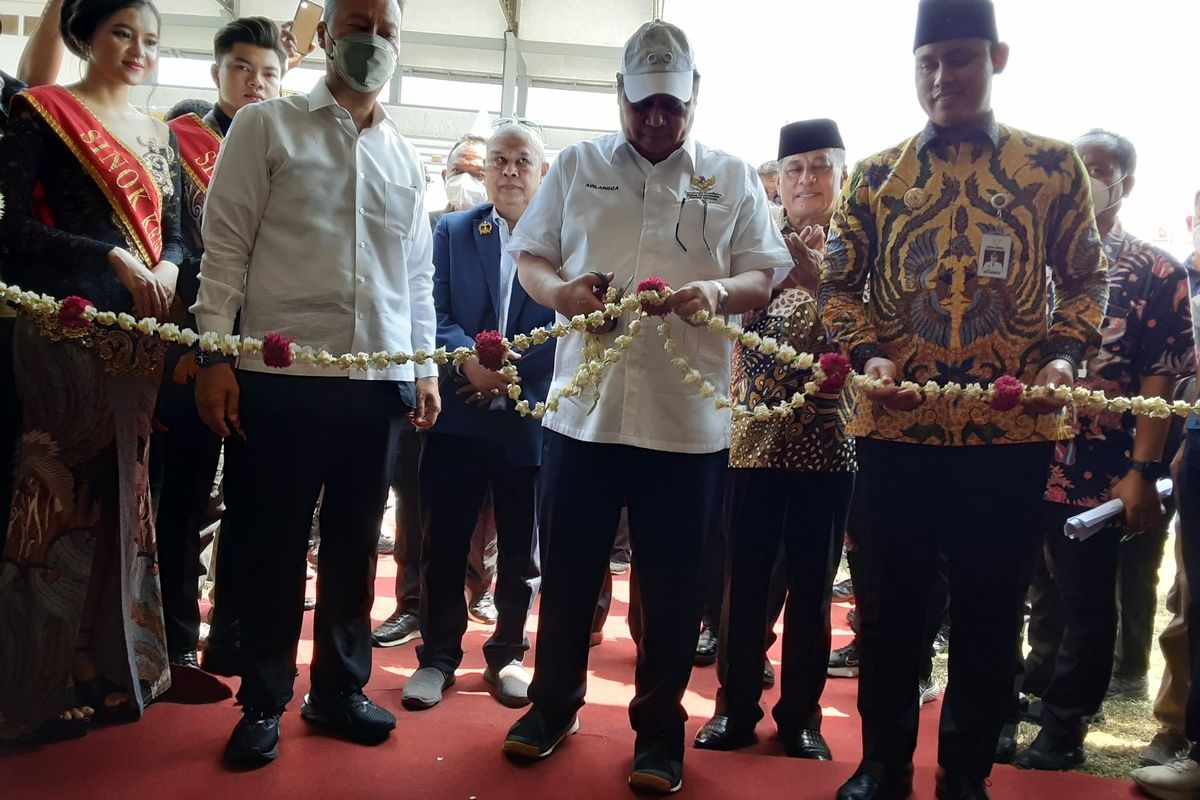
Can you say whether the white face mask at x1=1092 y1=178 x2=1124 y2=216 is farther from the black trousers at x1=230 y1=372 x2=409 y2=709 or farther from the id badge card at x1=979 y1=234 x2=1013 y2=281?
the black trousers at x1=230 y1=372 x2=409 y2=709

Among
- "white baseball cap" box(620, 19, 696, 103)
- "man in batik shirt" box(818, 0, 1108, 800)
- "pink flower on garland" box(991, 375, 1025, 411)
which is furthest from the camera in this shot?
Answer: "white baseball cap" box(620, 19, 696, 103)

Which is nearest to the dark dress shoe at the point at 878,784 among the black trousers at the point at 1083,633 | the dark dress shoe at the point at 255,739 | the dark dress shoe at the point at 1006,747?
the dark dress shoe at the point at 1006,747

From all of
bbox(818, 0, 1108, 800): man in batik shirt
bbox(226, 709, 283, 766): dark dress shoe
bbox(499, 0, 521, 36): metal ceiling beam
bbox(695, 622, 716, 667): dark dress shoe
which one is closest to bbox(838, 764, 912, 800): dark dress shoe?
bbox(818, 0, 1108, 800): man in batik shirt

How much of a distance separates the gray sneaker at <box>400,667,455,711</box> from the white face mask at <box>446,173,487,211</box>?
2143mm

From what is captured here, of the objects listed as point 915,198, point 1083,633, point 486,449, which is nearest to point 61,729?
point 486,449

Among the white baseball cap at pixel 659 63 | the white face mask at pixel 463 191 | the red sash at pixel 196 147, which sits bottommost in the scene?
the red sash at pixel 196 147

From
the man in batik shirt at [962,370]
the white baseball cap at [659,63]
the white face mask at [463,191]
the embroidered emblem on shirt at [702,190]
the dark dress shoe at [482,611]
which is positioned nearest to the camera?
the man in batik shirt at [962,370]

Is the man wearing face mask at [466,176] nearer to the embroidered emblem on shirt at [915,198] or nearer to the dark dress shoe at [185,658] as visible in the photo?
the dark dress shoe at [185,658]

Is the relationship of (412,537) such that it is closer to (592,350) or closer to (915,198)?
(592,350)

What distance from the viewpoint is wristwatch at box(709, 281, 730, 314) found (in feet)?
6.52

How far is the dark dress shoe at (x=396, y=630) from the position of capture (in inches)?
131

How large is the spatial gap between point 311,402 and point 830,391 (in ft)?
3.82

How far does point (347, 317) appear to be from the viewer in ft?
6.95

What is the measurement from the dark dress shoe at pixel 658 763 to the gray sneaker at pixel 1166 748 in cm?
131
